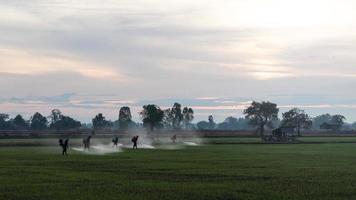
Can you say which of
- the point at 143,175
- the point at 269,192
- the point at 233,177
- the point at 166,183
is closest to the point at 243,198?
the point at 269,192

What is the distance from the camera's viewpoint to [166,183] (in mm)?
27516

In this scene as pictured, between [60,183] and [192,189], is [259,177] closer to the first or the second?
[192,189]

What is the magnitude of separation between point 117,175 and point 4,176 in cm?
586

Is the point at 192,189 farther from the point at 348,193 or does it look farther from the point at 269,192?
the point at 348,193

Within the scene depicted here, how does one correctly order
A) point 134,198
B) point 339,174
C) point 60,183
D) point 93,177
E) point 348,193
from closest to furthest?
point 134,198
point 348,193
point 60,183
point 93,177
point 339,174

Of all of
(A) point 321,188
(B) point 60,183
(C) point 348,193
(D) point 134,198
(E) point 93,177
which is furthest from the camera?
(E) point 93,177

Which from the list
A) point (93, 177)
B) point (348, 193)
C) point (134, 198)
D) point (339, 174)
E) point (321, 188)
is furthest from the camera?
point (339, 174)

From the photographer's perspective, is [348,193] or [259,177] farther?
[259,177]

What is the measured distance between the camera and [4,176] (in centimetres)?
3100

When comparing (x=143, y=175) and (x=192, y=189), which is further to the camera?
(x=143, y=175)

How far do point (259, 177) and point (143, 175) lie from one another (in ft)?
20.3

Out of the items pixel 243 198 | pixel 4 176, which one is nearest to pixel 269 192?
pixel 243 198

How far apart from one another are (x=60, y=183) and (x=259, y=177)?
33.2 feet

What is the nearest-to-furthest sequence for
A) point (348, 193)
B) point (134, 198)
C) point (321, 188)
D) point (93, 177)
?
1. point (134, 198)
2. point (348, 193)
3. point (321, 188)
4. point (93, 177)
